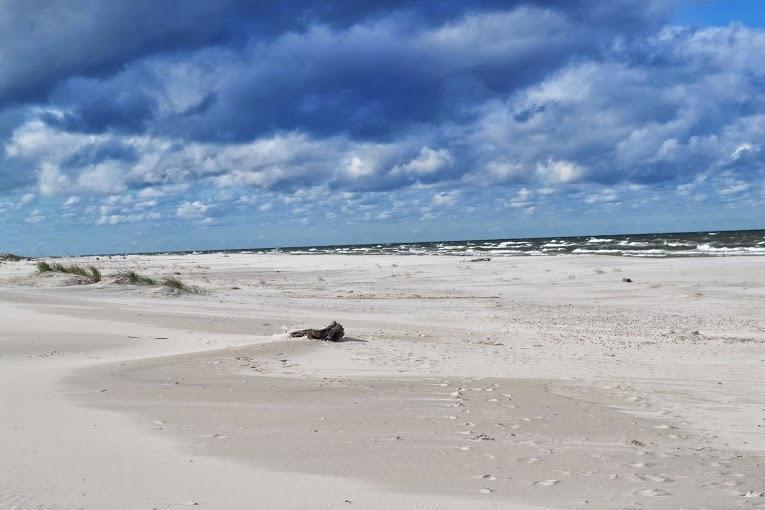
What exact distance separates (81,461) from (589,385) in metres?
6.59

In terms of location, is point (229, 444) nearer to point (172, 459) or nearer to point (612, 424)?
point (172, 459)

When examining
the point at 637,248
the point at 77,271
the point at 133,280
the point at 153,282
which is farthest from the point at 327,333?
the point at 637,248

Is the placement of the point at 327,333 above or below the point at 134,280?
below

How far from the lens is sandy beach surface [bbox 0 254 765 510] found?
5000mm

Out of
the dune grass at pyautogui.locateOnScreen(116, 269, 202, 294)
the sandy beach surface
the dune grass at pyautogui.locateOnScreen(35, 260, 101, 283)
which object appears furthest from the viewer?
the dune grass at pyautogui.locateOnScreen(35, 260, 101, 283)

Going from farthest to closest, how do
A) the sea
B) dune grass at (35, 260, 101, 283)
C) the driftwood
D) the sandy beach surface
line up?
the sea, dune grass at (35, 260, 101, 283), the driftwood, the sandy beach surface

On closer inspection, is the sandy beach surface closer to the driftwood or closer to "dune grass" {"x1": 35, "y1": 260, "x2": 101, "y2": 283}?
the driftwood

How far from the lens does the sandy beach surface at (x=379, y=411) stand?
5.00 metres

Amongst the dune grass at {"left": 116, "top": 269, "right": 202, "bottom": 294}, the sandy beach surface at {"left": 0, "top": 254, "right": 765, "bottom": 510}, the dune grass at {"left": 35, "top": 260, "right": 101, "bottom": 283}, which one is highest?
the dune grass at {"left": 35, "top": 260, "right": 101, "bottom": 283}

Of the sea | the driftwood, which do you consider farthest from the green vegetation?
the sea

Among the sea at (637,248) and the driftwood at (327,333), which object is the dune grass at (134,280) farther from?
the sea at (637,248)

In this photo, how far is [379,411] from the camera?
7613 millimetres

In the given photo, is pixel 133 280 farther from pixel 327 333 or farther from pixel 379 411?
pixel 379 411

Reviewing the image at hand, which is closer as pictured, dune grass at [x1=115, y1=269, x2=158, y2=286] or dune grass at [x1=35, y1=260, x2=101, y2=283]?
dune grass at [x1=115, y1=269, x2=158, y2=286]
